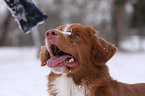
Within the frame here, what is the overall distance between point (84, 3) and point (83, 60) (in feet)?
50.8

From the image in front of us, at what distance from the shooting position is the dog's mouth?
2.52 metres

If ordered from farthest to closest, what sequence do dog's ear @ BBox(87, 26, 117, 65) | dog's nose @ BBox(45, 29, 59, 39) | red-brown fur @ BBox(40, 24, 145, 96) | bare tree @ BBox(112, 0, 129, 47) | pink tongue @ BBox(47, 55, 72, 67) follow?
1. bare tree @ BBox(112, 0, 129, 47)
2. dog's ear @ BBox(87, 26, 117, 65)
3. red-brown fur @ BBox(40, 24, 145, 96)
4. pink tongue @ BBox(47, 55, 72, 67)
5. dog's nose @ BBox(45, 29, 59, 39)

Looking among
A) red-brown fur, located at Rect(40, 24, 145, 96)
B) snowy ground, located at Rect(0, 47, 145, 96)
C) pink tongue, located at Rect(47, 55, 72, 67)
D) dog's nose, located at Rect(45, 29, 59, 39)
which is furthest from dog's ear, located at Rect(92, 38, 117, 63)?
snowy ground, located at Rect(0, 47, 145, 96)

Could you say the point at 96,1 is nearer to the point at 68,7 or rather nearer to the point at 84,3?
the point at 84,3

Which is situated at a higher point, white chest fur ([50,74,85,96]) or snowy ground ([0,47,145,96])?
white chest fur ([50,74,85,96])

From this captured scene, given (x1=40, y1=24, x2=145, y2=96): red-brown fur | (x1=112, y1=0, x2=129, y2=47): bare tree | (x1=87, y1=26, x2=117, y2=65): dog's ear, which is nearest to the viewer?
(x1=40, y1=24, x2=145, y2=96): red-brown fur

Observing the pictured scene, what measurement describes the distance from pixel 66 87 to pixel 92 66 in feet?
1.76

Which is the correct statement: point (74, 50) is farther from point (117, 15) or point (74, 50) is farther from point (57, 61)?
point (117, 15)

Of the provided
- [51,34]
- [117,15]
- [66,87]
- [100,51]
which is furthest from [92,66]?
[117,15]

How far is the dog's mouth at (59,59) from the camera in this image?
2.52 meters

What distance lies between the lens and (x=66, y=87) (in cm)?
278

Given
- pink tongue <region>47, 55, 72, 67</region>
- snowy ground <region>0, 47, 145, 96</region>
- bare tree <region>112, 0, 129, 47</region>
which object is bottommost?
snowy ground <region>0, 47, 145, 96</region>

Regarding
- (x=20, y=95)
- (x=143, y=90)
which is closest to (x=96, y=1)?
(x=20, y=95)

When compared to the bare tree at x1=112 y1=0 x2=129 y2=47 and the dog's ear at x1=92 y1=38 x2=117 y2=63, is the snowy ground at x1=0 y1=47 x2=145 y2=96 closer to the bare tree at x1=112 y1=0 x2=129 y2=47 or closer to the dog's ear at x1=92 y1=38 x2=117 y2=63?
the dog's ear at x1=92 y1=38 x2=117 y2=63
